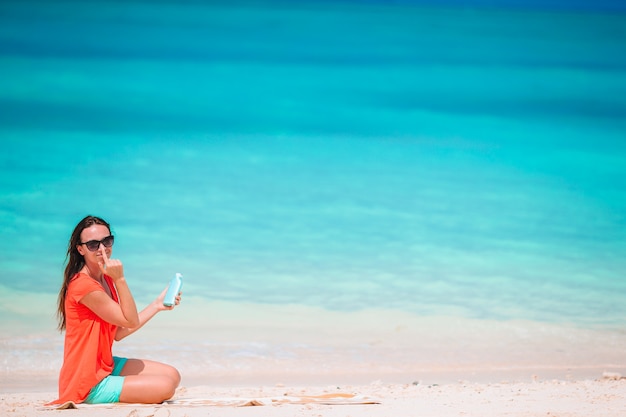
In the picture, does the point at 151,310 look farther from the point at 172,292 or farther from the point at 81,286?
the point at 81,286

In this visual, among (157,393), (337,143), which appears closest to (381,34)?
(337,143)

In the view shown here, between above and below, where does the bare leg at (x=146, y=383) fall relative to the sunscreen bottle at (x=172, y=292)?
below

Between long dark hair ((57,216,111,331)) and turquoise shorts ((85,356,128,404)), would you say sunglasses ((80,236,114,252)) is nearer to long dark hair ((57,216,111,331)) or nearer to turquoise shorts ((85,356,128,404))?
long dark hair ((57,216,111,331))

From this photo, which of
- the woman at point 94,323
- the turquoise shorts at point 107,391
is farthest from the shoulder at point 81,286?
the turquoise shorts at point 107,391

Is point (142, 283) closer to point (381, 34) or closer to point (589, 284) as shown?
point (589, 284)

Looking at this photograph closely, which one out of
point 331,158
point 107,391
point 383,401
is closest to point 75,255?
point 107,391

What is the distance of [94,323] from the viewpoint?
306cm

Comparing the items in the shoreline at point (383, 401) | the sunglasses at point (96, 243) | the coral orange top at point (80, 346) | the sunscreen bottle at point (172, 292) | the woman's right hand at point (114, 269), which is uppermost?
the sunglasses at point (96, 243)

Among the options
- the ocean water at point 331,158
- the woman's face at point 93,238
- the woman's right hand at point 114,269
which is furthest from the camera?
the ocean water at point 331,158

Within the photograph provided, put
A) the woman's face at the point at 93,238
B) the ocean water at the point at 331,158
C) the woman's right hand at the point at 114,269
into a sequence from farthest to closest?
the ocean water at the point at 331,158 < the woman's face at the point at 93,238 < the woman's right hand at the point at 114,269

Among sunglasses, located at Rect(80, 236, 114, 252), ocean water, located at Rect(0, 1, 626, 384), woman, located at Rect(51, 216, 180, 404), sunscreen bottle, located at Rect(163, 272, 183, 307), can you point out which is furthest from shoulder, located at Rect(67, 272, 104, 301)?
ocean water, located at Rect(0, 1, 626, 384)

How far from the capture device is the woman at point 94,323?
2.99m

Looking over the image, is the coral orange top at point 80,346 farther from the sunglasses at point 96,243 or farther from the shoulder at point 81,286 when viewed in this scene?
the sunglasses at point 96,243

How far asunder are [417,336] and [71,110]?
5.41 metres
